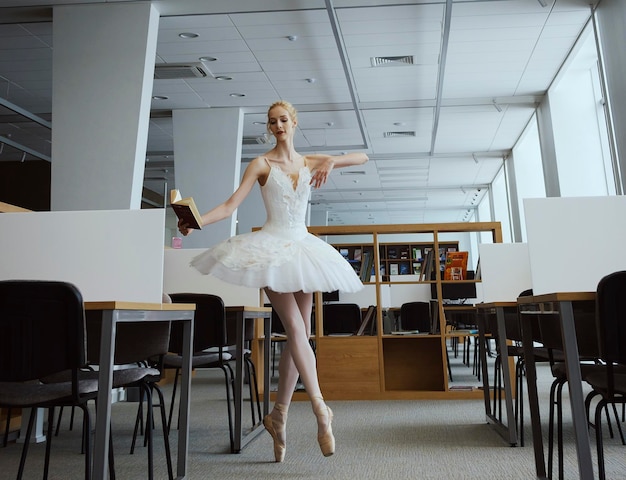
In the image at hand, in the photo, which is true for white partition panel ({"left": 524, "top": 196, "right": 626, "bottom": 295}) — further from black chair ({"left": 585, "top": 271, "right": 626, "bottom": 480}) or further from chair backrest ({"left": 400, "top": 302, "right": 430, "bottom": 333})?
chair backrest ({"left": 400, "top": 302, "right": 430, "bottom": 333})

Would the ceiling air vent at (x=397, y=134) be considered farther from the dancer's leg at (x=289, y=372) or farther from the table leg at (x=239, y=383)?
the dancer's leg at (x=289, y=372)

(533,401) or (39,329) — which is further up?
(39,329)

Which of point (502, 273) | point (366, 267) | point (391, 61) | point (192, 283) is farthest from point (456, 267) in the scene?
point (391, 61)

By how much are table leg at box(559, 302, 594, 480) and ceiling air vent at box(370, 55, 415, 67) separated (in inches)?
227

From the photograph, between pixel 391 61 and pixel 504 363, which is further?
pixel 391 61

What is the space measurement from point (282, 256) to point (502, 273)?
251 cm

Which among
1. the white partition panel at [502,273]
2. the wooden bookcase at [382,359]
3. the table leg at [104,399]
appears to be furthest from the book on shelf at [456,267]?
the table leg at [104,399]

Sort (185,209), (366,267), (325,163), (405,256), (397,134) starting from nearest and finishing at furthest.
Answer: (185,209) < (325,163) < (366,267) < (397,134) < (405,256)

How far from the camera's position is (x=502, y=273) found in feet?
14.4

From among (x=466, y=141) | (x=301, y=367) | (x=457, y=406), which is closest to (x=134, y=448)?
(x=301, y=367)

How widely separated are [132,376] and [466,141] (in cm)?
912

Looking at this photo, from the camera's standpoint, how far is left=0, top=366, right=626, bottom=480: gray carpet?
2.45 meters

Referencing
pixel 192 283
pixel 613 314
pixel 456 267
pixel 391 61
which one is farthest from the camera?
pixel 391 61

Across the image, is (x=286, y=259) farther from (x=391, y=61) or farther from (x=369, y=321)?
(x=391, y=61)
